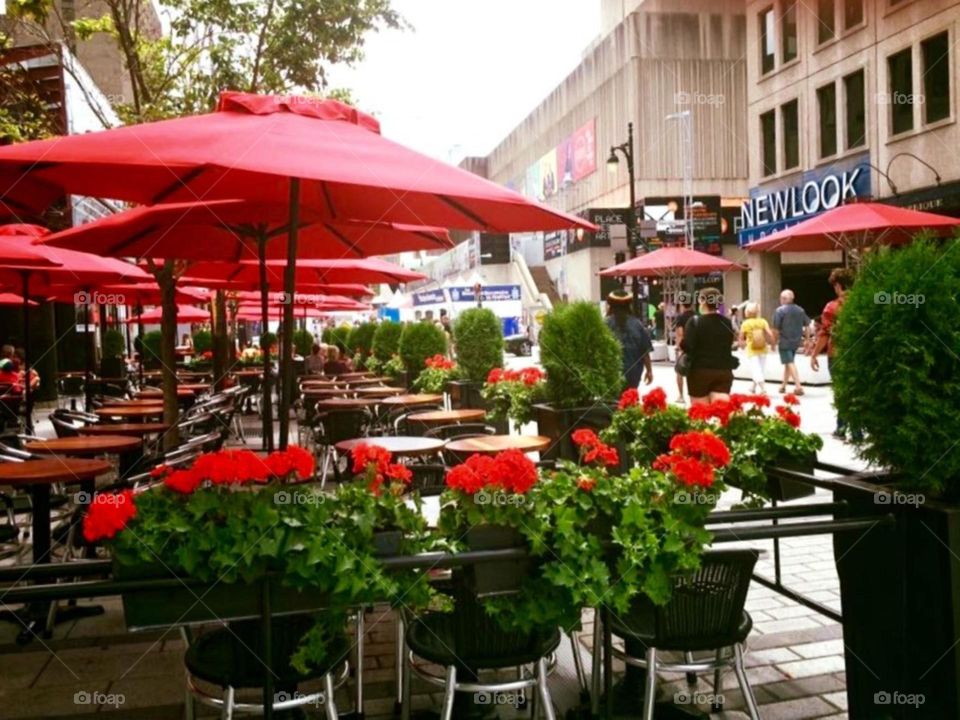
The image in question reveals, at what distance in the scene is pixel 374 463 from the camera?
3.20 m

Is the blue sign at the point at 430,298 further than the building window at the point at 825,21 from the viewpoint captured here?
Yes

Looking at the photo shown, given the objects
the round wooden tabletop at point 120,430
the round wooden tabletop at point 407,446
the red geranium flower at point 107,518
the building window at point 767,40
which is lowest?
the round wooden tabletop at point 407,446

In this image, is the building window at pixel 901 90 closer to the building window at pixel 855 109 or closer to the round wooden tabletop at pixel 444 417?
the building window at pixel 855 109

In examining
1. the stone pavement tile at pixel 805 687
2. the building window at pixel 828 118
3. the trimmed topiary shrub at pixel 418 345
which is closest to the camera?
the stone pavement tile at pixel 805 687

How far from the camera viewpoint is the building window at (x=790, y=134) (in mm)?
31266

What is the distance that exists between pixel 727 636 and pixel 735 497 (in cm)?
527

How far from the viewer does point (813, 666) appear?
4441 millimetres

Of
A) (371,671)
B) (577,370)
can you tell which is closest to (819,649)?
(371,671)

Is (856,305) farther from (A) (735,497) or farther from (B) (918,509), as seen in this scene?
(A) (735,497)

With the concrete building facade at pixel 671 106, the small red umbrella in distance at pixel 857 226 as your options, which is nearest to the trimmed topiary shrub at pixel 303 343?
the small red umbrella in distance at pixel 857 226

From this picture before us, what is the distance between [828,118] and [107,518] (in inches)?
1221

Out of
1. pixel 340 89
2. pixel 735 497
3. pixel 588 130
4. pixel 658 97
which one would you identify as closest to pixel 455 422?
pixel 735 497

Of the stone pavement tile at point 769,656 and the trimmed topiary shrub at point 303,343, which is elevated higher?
the trimmed topiary shrub at point 303,343

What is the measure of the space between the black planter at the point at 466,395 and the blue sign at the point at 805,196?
19.8 m
